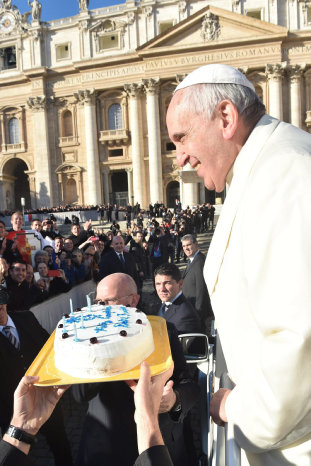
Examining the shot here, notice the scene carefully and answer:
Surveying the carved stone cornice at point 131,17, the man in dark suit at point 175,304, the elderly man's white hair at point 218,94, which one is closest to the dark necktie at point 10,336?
the man in dark suit at point 175,304

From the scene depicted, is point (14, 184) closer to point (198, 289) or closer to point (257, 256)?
point (198, 289)

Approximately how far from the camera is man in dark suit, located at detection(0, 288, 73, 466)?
10.4 ft

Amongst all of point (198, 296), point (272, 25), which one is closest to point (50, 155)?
point (272, 25)

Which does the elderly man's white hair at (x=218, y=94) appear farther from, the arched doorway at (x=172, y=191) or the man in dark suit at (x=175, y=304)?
the arched doorway at (x=172, y=191)

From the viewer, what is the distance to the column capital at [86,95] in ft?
112

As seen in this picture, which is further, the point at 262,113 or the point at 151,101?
the point at 151,101

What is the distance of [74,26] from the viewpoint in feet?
114

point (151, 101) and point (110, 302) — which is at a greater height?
point (151, 101)

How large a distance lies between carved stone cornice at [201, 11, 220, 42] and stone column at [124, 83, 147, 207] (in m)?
7.47

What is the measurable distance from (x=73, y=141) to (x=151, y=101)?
9.04m

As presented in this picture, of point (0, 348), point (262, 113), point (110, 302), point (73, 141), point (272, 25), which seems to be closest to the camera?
point (262, 113)

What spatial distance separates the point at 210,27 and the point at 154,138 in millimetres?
10950

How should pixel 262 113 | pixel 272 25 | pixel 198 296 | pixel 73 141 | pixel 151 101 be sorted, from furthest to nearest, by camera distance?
pixel 73 141 → pixel 151 101 → pixel 272 25 → pixel 198 296 → pixel 262 113

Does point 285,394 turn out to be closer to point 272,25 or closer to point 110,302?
point 110,302
